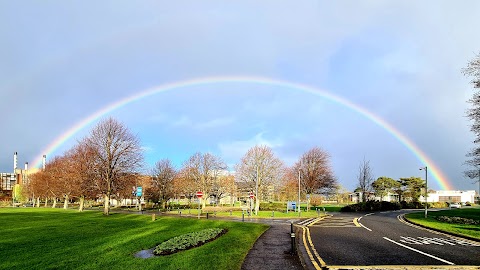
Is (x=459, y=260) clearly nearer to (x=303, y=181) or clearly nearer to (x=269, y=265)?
(x=269, y=265)

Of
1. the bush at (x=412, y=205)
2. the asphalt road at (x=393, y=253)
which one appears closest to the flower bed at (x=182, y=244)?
the asphalt road at (x=393, y=253)

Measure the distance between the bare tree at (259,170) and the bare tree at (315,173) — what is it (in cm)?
801

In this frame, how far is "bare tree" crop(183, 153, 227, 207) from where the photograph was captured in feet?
275

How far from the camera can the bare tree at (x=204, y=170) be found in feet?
275

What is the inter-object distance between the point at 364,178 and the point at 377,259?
230 feet

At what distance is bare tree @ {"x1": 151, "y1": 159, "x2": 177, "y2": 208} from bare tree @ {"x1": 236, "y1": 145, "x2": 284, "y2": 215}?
27.2 meters

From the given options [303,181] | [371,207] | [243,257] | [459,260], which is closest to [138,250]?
[243,257]

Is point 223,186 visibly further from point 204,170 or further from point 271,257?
point 271,257

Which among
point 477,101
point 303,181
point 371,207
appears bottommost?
point 371,207

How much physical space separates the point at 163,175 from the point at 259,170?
Result: 118 ft

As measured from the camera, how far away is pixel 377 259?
13219mm

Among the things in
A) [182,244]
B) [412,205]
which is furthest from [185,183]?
[182,244]

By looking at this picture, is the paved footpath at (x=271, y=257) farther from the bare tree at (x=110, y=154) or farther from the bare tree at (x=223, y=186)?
the bare tree at (x=223, y=186)

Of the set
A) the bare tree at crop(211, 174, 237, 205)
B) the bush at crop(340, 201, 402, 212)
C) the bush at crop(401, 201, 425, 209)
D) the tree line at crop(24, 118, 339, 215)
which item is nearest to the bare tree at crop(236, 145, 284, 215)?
the tree line at crop(24, 118, 339, 215)
